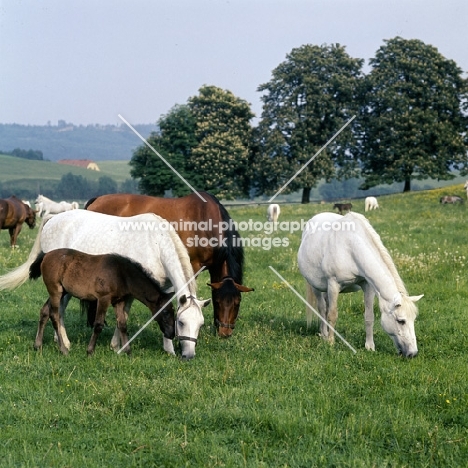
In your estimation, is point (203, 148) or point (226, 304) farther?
point (203, 148)

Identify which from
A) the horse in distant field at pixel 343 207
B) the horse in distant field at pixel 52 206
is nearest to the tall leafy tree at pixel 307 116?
the horse in distant field at pixel 343 207

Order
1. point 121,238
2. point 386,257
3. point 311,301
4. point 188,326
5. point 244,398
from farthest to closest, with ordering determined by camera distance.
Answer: point 311,301 < point 121,238 < point 386,257 < point 188,326 < point 244,398

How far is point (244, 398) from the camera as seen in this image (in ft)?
20.5

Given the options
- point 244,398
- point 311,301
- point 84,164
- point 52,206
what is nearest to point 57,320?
point 244,398

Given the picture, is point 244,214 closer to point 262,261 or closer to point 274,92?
point 274,92

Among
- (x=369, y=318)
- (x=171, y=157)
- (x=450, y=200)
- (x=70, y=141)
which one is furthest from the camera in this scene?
(x=70, y=141)

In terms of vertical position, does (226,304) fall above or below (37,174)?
below

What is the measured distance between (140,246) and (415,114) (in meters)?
41.2

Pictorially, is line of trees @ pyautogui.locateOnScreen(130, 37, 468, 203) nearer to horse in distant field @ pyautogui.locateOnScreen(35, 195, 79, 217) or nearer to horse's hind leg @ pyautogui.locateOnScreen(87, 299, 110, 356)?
horse in distant field @ pyautogui.locateOnScreen(35, 195, 79, 217)

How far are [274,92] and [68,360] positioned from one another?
44.3 meters

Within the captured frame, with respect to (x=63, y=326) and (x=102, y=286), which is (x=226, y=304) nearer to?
(x=102, y=286)

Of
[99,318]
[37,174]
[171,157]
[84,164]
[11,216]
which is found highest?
[84,164]

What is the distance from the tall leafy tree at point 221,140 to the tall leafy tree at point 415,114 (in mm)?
11332

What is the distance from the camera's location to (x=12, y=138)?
163 m
